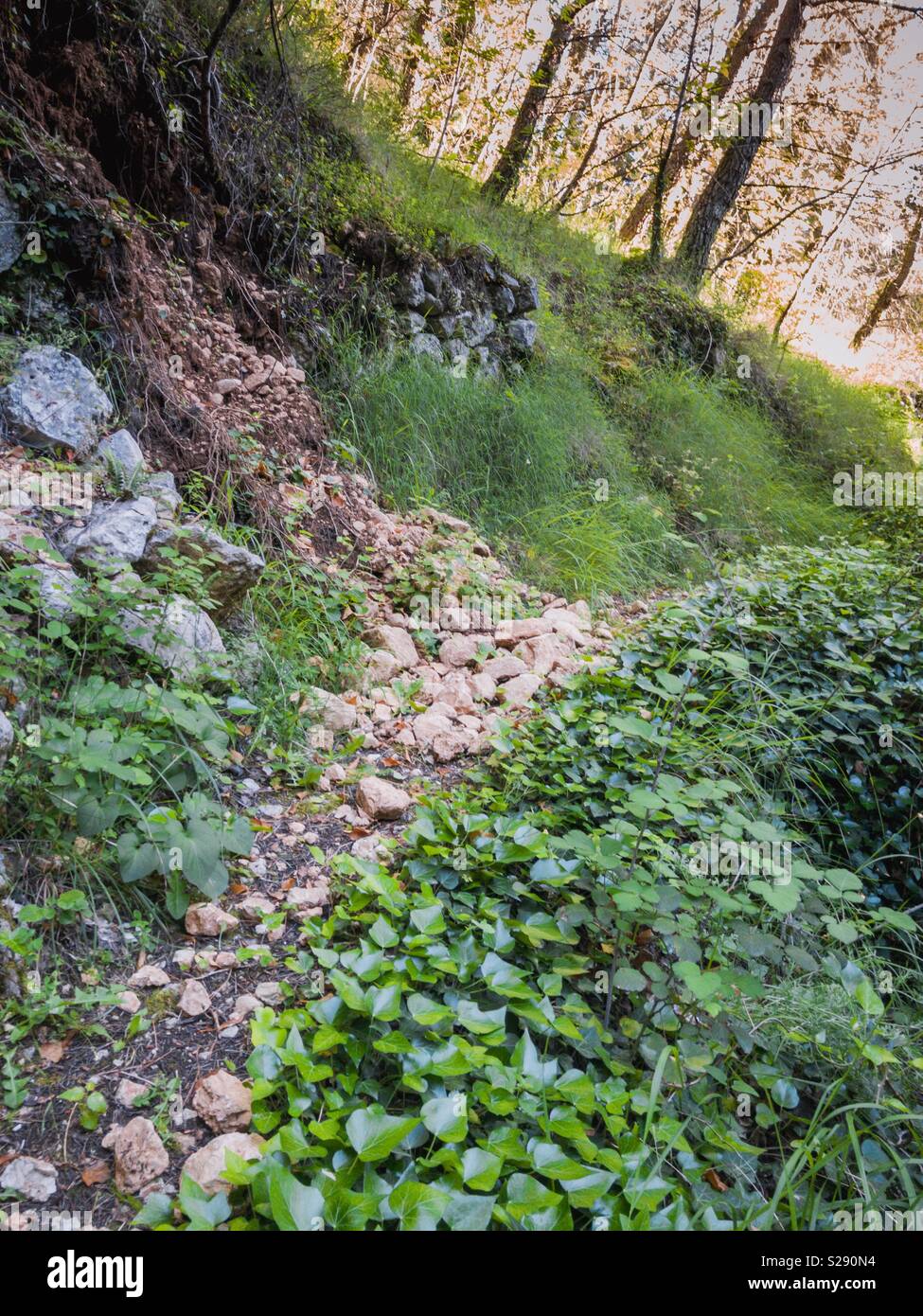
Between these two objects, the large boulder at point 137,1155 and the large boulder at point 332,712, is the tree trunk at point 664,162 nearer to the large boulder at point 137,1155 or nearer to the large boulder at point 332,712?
the large boulder at point 332,712

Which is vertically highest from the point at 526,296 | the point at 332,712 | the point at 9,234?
the point at 526,296

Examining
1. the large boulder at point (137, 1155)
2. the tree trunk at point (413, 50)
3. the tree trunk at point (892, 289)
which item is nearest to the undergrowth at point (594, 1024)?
the large boulder at point (137, 1155)

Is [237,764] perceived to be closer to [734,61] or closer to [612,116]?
[612,116]

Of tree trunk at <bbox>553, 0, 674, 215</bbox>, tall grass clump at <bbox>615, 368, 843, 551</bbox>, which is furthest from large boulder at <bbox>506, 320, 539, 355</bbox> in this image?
tree trunk at <bbox>553, 0, 674, 215</bbox>

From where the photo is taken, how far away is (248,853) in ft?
6.75

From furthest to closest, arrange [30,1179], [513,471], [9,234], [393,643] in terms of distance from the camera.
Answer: [513,471]
[393,643]
[9,234]
[30,1179]

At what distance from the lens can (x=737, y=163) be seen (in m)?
8.80

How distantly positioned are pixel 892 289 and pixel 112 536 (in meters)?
16.3

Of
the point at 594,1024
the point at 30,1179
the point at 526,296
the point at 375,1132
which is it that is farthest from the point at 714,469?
the point at 30,1179

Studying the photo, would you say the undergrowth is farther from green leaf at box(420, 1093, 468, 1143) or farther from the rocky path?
the rocky path

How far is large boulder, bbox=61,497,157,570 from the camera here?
2.35 m

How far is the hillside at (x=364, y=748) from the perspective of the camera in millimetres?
1435

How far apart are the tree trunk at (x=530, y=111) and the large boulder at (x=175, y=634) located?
6.71 meters
